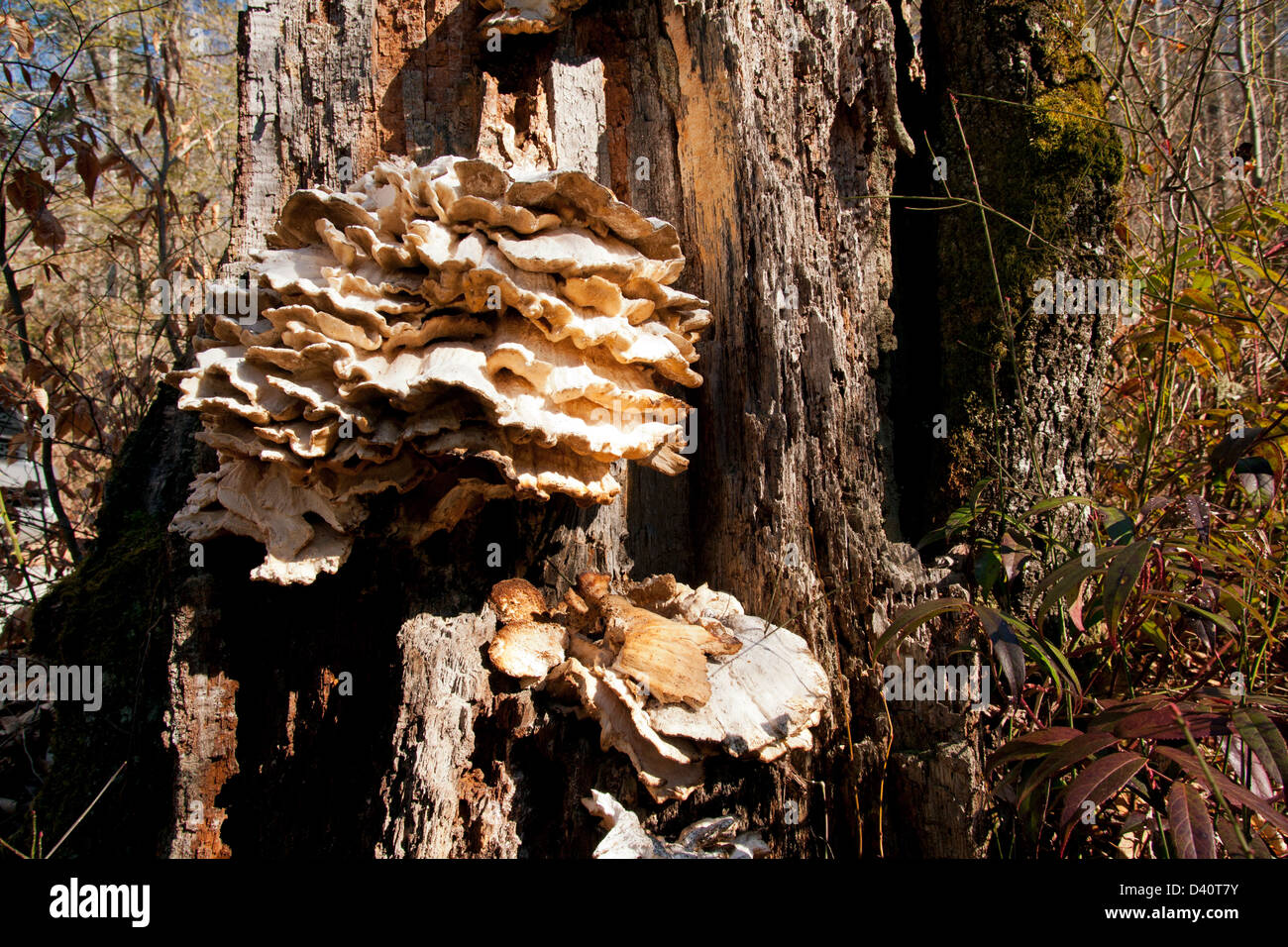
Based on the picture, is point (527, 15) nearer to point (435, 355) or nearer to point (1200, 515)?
point (435, 355)

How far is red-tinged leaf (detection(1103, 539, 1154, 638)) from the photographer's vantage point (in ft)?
5.27

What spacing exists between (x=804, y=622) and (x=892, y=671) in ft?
0.95

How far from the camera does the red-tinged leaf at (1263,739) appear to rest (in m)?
1.45

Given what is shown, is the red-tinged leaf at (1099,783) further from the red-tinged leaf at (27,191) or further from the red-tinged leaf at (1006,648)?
the red-tinged leaf at (27,191)

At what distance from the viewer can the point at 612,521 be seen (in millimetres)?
2521

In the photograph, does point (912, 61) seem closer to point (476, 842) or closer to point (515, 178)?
point (515, 178)

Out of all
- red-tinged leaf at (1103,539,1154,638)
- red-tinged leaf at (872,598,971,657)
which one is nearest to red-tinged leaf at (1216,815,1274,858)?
red-tinged leaf at (1103,539,1154,638)

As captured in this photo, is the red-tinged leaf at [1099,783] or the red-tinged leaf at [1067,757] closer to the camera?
the red-tinged leaf at [1099,783]

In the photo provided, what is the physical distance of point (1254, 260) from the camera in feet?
8.30

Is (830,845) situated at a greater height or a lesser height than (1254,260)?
lesser

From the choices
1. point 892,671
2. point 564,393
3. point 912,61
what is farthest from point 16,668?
point 912,61

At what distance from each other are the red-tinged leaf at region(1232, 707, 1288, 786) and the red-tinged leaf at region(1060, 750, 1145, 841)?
0.20 metres

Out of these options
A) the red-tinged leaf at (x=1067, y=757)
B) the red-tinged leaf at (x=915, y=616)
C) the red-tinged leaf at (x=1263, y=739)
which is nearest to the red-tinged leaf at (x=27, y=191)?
the red-tinged leaf at (x=915, y=616)

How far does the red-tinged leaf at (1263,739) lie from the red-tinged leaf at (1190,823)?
0.15 meters
